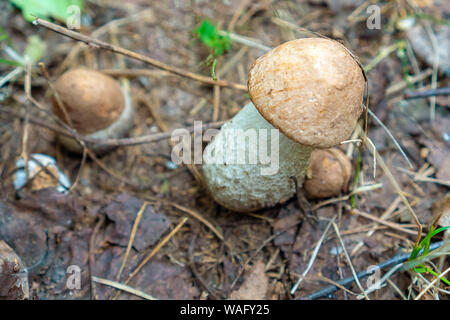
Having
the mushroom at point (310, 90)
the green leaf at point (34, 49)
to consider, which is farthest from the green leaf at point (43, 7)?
the mushroom at point (310, 90)

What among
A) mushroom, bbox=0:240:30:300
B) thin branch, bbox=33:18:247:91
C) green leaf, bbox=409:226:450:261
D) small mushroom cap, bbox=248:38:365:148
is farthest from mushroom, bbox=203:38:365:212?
mushroom, bbox=0:240:30:300

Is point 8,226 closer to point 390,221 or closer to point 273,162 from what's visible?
point 273,162

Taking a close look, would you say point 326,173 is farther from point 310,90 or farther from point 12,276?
point 12,276

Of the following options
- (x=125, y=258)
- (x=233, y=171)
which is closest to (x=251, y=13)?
(x=233, y=171)

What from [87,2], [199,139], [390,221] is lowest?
A: [390,221]

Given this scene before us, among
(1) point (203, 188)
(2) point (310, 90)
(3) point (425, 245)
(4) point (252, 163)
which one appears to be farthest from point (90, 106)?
(3) point (425, 245)

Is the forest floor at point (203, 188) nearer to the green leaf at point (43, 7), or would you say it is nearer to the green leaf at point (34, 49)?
the green leaf at point (34, 49)

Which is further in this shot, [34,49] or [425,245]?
[34,49]
